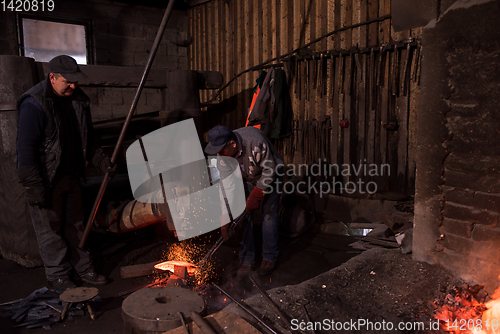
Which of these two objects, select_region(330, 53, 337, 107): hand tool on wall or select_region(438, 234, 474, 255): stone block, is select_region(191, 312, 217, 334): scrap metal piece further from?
select_region(330, 53, 337, 107): hand tool on wall

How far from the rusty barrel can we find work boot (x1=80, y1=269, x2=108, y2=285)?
0.96 meters

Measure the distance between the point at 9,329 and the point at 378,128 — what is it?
562 cm

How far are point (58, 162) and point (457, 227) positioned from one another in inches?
151

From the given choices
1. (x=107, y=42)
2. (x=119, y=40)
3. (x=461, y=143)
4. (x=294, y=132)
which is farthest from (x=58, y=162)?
(x=119, y=40)

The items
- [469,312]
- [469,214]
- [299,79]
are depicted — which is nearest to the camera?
[469,312]

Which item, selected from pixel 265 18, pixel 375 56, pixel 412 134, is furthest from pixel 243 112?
pixel 412 134

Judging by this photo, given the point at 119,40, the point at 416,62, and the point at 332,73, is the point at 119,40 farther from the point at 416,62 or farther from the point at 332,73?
the point at 416,62

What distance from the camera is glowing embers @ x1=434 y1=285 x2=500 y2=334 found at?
2.28 meters

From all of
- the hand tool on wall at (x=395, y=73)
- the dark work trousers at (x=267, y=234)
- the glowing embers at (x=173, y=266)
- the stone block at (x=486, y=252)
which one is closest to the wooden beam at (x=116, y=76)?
the dark work trousers at (x=267, y=234)

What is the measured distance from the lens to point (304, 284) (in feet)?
9.49

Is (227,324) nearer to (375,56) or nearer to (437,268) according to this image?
(437,268)

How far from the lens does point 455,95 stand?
→ 2689 millimetres

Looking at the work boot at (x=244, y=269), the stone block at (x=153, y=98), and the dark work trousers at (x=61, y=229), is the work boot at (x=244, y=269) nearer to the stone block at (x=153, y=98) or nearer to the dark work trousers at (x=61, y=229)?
the dark work trousers at (x=61, y=229)

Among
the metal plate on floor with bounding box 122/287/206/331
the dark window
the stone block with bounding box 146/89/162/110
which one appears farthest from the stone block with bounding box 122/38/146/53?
the metal plate on floor with bounding box 122/287/206/331
